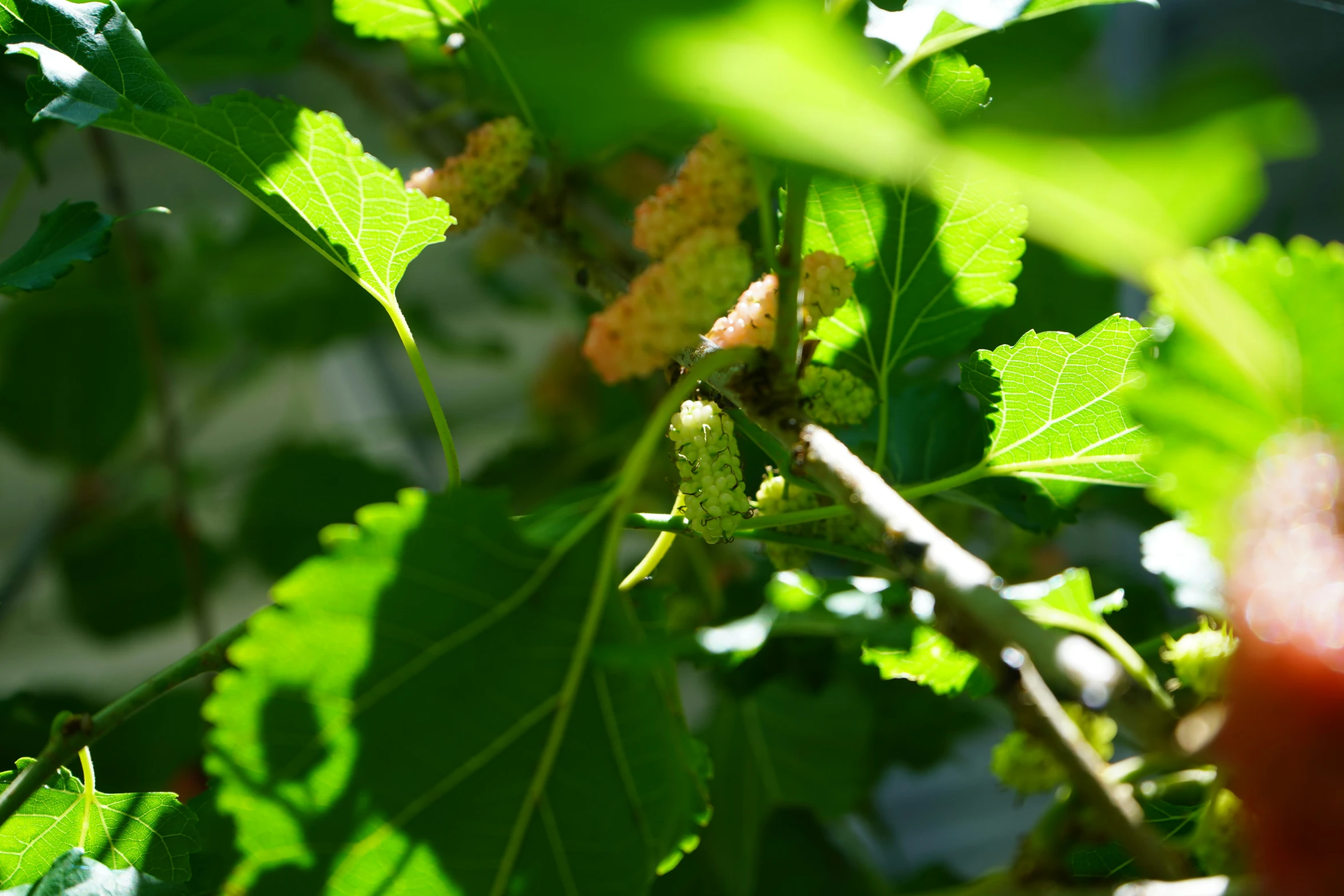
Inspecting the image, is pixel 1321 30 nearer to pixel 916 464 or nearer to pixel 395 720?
pixel 916 464

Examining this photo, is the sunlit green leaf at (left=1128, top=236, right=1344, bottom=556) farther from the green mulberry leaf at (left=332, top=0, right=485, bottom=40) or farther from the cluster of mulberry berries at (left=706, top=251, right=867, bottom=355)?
the green mulberry leaf at (left=332, top=0, right=485, bottom=40)

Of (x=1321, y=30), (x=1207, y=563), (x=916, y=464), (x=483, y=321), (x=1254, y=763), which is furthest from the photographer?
(x=483, y=321)

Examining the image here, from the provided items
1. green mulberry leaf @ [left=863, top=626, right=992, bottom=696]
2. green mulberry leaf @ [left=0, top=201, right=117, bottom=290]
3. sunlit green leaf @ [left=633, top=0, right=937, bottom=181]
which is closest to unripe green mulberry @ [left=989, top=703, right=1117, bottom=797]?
green mulberry leaf @ [left=863, top=626, right=992, bottom=696]

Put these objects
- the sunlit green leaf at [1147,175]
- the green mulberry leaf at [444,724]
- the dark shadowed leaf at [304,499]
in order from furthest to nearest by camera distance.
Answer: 1. the dark shadowed leaf at [304,499]
2. the green mulberry leaf at [444,724]
3. the sunlit green leaf at [1147,175]

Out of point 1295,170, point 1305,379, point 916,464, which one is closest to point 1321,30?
point 1295,170

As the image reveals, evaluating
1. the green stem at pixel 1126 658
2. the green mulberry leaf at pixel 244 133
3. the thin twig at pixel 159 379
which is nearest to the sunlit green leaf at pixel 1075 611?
the green stem at pixel 1126 658

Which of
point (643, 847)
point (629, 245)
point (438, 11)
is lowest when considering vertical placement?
point (643, 847)

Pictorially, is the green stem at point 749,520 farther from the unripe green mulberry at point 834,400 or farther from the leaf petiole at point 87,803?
the leaf petiole at point 87,803
